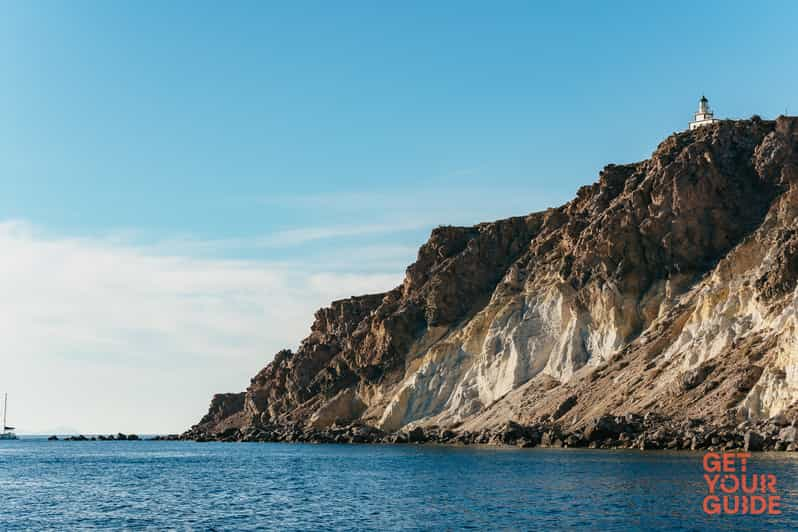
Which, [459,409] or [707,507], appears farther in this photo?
[459,409]

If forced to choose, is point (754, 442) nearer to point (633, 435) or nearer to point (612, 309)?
point (633, 435)

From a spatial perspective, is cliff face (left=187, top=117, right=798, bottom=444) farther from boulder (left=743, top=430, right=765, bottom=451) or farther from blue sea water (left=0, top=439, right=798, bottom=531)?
blue sea water (left=0, top=439, right=798, bottom=531)

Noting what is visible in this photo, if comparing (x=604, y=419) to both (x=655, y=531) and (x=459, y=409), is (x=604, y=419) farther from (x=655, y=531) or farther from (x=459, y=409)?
(x=655, y=531)

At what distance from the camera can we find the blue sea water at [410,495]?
3981cm

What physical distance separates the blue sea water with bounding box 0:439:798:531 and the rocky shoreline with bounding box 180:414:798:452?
328 centimetres

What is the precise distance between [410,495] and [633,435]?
3077cm

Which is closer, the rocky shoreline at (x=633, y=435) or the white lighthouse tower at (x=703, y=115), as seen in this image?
the rocky shoreline at (x=633, y=435)

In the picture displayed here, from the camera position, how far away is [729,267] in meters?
91.4

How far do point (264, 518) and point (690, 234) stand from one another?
69023mm

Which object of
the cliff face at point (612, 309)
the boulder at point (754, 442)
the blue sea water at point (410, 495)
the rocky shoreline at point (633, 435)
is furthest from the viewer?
the cliff face at point (612, 309)

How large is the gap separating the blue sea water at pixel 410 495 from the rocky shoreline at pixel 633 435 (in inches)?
129

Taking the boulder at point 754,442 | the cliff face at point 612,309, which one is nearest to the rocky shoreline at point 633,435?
the boulder at point 754,442

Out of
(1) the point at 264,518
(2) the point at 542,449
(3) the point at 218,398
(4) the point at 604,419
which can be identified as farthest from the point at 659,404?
(3) the point at 218,398

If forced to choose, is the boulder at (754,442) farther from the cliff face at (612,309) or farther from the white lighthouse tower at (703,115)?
the white lighthouse tower at (703,115)
